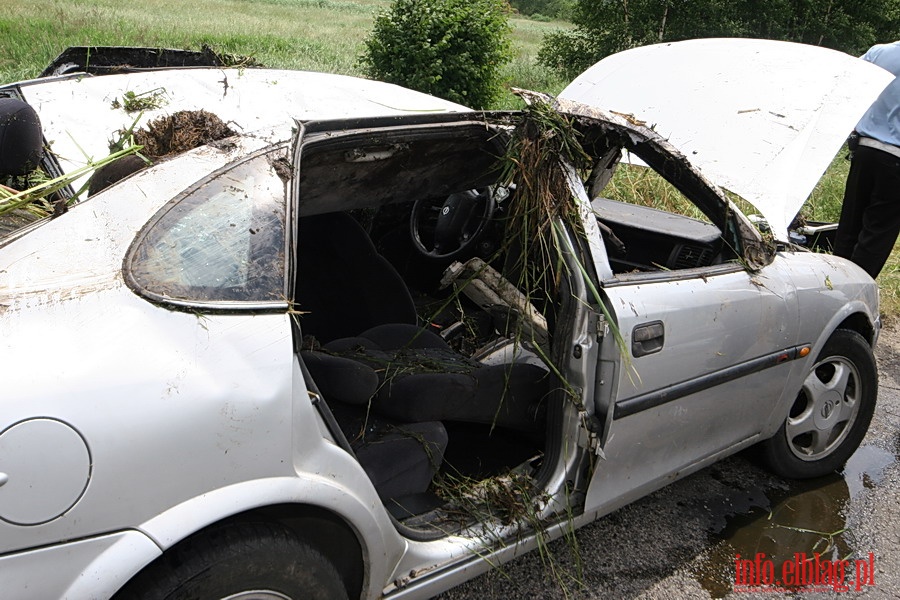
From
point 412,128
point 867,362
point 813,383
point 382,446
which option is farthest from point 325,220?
point 867,362

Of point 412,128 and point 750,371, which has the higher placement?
point 412,128

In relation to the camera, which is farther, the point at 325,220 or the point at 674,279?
the point at 325,220

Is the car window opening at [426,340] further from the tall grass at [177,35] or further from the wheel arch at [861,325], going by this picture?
the tall grass at [177,35]

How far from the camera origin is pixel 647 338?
2.60 meters

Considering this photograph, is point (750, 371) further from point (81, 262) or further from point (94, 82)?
point (94, 82)

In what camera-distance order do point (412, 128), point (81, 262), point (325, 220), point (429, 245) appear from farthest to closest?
1. point (429, 245)
2. point (325, 220)
3. point (412, 128)
4. point (81, 262)

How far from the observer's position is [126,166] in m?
2.15

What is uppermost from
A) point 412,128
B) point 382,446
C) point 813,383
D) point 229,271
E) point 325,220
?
point 412,128

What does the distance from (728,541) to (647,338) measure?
1244 millimetres

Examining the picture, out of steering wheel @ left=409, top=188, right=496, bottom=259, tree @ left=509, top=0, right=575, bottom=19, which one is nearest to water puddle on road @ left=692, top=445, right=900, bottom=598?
steering wheel @ left=409, top=188, right=496, bottom=259

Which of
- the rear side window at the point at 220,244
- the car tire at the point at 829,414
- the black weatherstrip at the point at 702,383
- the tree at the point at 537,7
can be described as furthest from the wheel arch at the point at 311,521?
the tree at the point at 537,7

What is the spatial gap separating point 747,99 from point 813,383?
1321 millimetres

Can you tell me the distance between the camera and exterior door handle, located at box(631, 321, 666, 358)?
2.56m

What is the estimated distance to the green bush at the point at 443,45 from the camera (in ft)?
25.1
